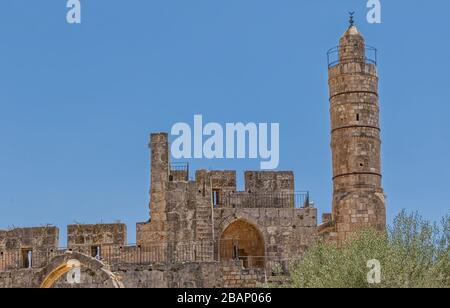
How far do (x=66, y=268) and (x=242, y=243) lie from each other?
965 cm

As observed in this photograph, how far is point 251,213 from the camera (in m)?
33.3

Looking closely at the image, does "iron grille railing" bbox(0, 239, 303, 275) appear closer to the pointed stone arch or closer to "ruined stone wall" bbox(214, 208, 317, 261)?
"ruined stone wall" bbox(214, 208, 317, 261)

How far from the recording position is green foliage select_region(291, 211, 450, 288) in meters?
23.0

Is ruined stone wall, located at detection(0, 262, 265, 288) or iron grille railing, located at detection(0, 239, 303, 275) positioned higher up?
iron grille railing, located at detection(0, 239, 303, 275)

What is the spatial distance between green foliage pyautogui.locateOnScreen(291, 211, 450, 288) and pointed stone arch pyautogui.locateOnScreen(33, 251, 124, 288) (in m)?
4.74

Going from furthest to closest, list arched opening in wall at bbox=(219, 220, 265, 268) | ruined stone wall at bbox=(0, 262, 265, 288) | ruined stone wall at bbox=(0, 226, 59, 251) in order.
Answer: arched opening in wall at bbox=(219, 220, 265, 268) → ruined stone wall at bbox=(0, 226, 59, 251) → ruined stone wall at bbox=(0, 262, 265, 288)

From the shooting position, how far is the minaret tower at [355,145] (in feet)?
111

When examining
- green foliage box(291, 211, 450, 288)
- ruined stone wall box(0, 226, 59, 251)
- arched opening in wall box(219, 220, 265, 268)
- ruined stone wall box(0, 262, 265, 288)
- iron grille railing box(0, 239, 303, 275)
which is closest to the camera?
green foliage box(291, 211, 450, 288)

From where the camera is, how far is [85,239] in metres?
32.7

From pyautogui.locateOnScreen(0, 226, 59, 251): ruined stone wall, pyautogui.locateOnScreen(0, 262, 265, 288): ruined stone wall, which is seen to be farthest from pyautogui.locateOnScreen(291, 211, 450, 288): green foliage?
pyautogui.locateOnScreen(0, 226, 59, 251): ruined stone wall
